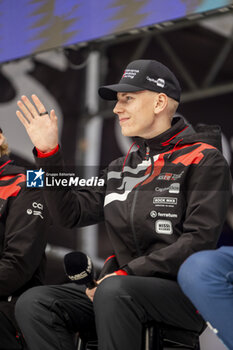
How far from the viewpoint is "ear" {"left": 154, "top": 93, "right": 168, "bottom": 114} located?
214cm

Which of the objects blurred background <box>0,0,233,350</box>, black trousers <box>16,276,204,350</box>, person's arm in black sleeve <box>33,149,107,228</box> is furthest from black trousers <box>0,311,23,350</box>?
blurred background <box>0,0,233,350</box>

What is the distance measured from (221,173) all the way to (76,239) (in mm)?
2465

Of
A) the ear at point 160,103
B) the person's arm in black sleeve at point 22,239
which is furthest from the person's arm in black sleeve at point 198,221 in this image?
the person's arm in black sleeve at point 22,239

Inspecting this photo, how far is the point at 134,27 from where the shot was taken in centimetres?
269

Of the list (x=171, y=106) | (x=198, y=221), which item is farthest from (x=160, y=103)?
(x=198, y=221)

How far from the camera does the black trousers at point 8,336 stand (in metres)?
2.19

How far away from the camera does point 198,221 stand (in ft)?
5.92

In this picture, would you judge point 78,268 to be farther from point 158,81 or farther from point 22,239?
point 158,81

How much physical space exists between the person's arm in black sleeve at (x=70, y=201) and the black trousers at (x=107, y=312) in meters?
0.28

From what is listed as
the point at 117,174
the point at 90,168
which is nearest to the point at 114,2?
the point at 90,168

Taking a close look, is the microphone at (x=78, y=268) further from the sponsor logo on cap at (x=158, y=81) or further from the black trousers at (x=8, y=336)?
the sponsor logo on cap at (x=158, y=81)

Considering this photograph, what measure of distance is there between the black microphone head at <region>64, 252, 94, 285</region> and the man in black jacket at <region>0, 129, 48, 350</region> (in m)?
0.55

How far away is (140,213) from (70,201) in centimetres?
33

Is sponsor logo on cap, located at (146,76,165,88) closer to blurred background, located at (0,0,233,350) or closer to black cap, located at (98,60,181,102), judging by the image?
black cap, located at (98,60,181,102)
